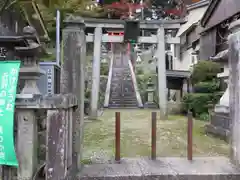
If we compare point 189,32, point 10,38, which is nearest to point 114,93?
point 189,32

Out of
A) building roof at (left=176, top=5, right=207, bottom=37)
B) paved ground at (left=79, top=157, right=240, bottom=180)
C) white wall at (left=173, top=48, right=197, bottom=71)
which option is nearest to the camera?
paved ground at (left=79, top=157, right=240, bottom=180)

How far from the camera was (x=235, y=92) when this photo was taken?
317 centimetres

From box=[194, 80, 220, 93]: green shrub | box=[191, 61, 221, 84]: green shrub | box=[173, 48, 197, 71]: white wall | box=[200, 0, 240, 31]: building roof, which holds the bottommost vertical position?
box=[194, 80, 220, 93]: green shrub

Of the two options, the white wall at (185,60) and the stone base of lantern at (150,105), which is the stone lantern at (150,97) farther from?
the white wall at (185,60)

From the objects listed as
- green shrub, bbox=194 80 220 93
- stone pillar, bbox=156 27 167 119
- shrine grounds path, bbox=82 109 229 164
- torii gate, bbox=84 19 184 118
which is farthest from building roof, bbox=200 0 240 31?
shrine grounds path, bbox=82 109 229 164

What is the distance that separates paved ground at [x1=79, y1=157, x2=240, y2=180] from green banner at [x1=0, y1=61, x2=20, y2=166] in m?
0.95

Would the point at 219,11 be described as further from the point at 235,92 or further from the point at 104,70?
the point at 104,70

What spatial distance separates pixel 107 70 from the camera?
22438 millimetres

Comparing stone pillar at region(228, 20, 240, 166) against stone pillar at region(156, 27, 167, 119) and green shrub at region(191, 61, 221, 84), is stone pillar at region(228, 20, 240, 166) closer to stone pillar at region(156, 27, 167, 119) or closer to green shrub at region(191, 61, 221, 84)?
stone pillar at region(156, 27, 167, 119)

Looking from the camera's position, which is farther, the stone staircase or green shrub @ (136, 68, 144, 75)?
green shrub @ (136, 68, 144, 75)

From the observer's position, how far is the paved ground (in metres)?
2.87

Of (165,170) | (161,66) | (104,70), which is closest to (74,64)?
(165,170)

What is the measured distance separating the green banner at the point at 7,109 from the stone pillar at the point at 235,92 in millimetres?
2921

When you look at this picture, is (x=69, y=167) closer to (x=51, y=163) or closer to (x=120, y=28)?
(x=51, y=163)
